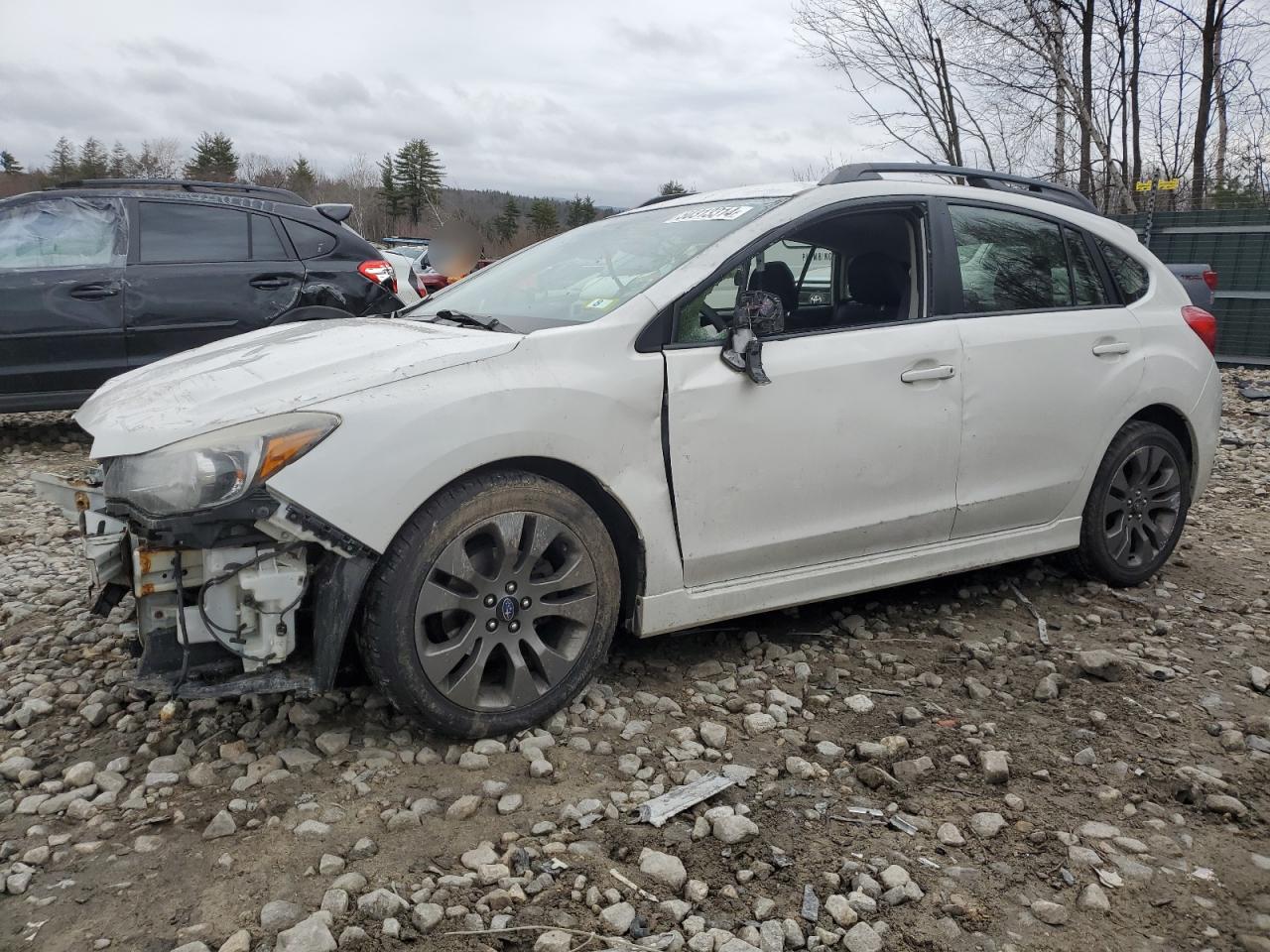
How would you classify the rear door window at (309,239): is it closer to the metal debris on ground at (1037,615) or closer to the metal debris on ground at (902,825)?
the metal debris on ground at (1037,615)

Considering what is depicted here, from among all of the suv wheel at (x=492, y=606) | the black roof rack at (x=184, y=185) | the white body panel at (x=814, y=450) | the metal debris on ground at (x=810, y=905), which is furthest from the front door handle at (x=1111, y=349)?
the black roof rack at (x=184, y=185)

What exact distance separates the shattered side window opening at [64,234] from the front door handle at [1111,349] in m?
5.92

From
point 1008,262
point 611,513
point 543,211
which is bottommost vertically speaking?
point 611,513

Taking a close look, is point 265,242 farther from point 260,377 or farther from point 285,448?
point 285,448

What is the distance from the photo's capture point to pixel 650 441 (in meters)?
3.17

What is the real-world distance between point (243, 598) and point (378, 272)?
5.20 metres

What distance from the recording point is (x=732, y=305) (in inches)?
134

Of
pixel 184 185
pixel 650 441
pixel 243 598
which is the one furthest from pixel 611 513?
pixel 184 185

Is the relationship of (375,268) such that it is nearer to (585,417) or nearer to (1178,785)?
(585,417)

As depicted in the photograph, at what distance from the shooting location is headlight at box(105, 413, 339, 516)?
8.52ft

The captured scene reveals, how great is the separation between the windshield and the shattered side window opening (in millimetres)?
3686

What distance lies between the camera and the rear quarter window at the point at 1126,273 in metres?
4.41

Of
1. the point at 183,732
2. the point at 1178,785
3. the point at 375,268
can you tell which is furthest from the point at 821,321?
the point at 375,268

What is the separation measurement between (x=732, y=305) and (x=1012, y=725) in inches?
64.4
